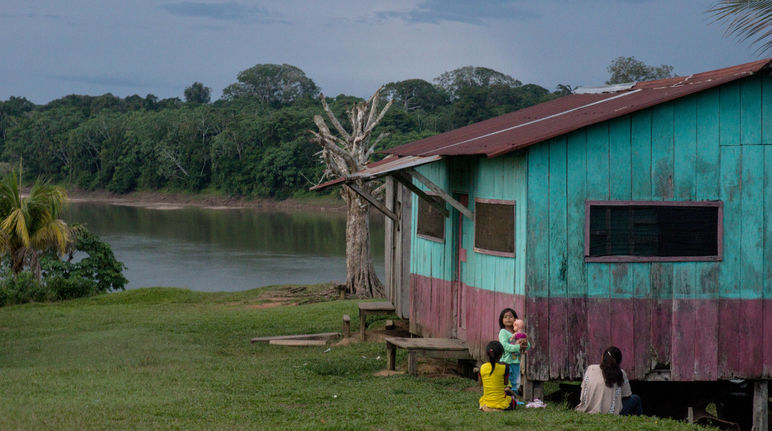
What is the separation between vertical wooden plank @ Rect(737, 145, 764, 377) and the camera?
10703mm

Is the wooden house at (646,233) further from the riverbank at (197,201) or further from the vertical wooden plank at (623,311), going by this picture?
the riverbank at (197,201)

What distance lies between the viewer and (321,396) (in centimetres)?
1051

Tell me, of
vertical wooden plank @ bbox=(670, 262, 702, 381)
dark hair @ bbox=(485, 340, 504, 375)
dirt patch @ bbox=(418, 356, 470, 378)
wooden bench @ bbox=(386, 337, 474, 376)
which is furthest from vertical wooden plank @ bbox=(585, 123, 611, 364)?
dirt patch @ bbox=(418, 356, 470, 378)

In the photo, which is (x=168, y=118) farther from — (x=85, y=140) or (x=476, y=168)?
(x=476, y=168)

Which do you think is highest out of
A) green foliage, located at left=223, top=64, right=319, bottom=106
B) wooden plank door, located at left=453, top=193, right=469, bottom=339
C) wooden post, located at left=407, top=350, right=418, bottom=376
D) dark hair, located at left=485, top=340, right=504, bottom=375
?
green foliage, located at left=223, top=64, right=319, bottom=106

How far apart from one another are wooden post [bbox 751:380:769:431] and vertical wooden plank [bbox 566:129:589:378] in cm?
258

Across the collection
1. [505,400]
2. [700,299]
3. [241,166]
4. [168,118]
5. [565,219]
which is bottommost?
[505,400]

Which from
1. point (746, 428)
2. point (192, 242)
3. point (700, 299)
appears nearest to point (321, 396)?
point (700, 299)

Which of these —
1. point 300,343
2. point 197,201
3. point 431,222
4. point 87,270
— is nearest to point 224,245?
point 87,270

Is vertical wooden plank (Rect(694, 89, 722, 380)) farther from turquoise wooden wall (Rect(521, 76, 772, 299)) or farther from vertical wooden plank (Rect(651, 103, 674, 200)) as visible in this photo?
vertical wooden plank (Rect(651, 103, 674, 200))

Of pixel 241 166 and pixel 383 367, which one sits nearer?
pixel 383 367

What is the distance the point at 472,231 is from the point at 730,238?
10.7ft

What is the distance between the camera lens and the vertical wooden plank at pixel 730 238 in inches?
420

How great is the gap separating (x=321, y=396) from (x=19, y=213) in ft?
57.6
